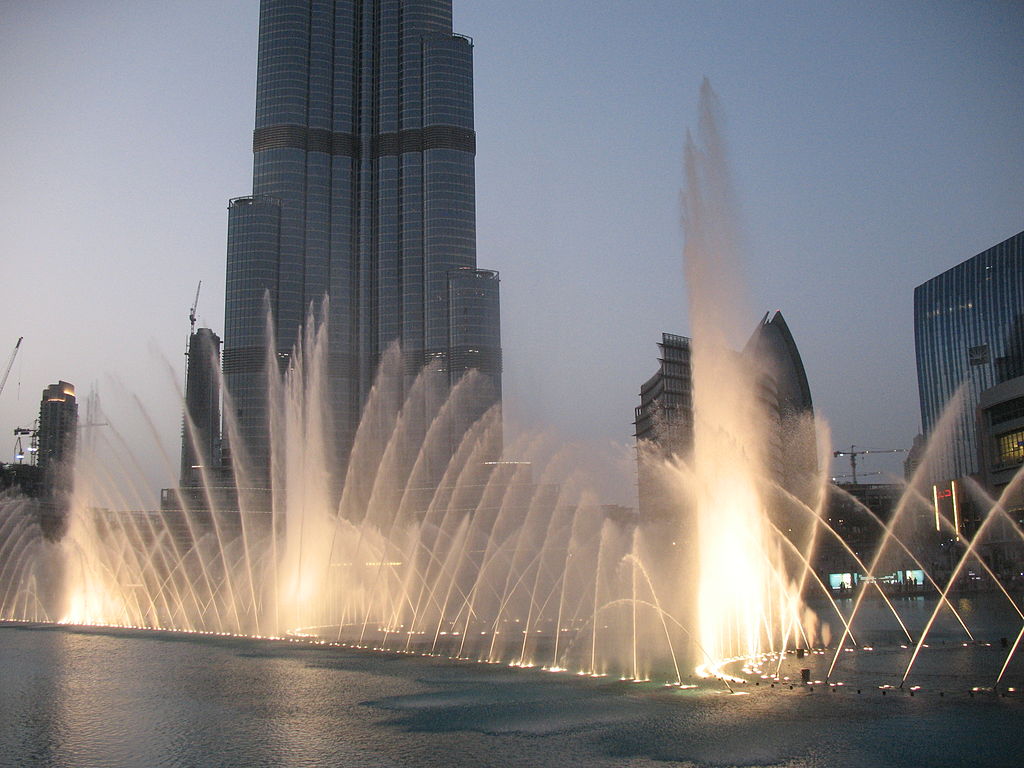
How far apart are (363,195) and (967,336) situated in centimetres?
10690

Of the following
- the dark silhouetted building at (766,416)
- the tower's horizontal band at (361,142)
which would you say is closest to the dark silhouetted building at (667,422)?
the dark silhouetted building at (766,416)

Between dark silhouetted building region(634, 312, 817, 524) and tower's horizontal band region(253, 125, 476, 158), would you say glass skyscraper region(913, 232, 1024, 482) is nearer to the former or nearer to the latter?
dark silhouetted building region(634, 312, 817, 524)

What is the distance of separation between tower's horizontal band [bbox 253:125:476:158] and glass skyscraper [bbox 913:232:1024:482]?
278ft

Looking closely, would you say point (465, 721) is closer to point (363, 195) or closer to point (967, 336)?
point (967, 336)

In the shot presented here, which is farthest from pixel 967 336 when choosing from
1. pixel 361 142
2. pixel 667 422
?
pixel 361 142

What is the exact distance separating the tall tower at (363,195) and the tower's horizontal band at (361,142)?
0.82 feet

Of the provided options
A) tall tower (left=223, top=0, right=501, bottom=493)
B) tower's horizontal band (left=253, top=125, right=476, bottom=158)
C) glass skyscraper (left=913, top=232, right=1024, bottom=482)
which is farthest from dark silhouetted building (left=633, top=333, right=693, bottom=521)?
tower's horizontal band (left=253, top=125, right=476, bottom=158)

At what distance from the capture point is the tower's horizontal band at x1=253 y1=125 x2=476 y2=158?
170250 millimetres

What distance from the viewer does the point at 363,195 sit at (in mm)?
176250

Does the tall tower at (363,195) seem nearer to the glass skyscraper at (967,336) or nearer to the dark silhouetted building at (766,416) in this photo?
the dark silhouetted building at (766,416)

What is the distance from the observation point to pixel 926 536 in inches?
4469

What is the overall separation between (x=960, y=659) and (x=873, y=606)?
30344mm

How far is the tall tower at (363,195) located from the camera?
164m

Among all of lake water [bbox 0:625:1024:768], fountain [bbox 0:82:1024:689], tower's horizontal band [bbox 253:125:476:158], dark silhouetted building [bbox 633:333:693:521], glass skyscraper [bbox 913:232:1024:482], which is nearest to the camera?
lake water [bbox 0:625:1024:768]
